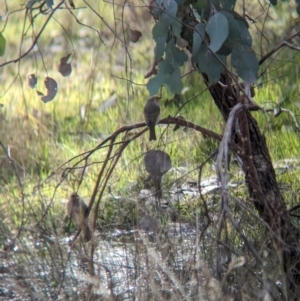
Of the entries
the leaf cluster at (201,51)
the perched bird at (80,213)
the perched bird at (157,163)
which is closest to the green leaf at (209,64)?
the leaf cluster at (201,51)

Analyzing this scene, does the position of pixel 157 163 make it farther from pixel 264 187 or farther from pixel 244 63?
pixel 244 63

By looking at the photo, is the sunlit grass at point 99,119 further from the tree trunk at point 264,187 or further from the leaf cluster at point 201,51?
the leaf cluster at point 201,51

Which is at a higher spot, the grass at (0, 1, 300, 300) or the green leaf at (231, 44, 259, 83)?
the grass at (0, 1, 300, 300)

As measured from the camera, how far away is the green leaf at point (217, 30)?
1966 millimetres

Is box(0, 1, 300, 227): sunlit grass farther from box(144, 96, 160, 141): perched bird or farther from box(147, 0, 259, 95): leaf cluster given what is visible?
box(147, 0, 259, 95): leaf cluster

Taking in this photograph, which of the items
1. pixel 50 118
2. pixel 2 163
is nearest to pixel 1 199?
pixel 2 163

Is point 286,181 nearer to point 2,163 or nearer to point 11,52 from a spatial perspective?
point 2,163

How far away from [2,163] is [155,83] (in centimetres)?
204

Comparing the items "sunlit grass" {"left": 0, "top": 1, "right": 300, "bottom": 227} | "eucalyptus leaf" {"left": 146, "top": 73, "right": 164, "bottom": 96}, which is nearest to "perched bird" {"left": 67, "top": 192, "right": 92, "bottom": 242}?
"sunlit grass" {"left": 0, "top": 1, "right": 300, "bottom": 227}

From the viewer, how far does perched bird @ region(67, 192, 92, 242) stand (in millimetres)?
2561

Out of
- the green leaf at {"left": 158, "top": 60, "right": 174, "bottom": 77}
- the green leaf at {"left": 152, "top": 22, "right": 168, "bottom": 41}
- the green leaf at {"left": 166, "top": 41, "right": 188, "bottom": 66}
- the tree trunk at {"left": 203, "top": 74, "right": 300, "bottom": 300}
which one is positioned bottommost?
the tree trunk at {"left": 203, "top": 74, "right": 300, "bottom": 300}

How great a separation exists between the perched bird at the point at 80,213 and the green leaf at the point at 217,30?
85 centimetres

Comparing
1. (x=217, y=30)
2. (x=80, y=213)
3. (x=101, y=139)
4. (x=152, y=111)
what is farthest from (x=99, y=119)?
(x=217, y=30)

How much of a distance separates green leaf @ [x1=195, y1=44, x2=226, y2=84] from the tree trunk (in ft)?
1.14
